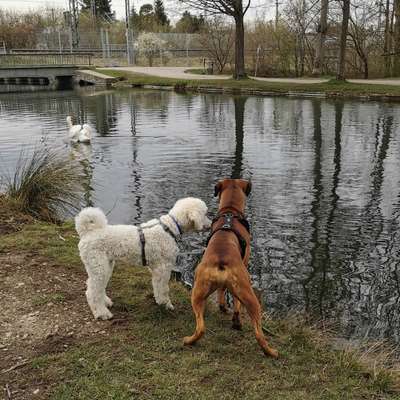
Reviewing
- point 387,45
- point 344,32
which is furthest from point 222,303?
point 387,45

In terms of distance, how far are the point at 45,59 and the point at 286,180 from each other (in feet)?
153

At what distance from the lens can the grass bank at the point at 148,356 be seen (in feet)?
10.8

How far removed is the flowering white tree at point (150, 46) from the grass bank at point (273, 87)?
72.0 ft

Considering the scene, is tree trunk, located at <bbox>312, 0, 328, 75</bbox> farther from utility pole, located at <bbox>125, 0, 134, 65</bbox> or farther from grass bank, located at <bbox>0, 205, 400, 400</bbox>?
grass bank, located at <bbox>0, 205, 400, 400</bbox>

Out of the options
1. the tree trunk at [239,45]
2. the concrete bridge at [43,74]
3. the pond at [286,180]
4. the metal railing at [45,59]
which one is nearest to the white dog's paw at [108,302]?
the pond at [286,180]

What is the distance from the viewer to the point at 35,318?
4.25 metres

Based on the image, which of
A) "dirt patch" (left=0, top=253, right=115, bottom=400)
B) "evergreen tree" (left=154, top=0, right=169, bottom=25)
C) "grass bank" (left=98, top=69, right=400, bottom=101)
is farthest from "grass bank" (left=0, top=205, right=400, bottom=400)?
"evergreen tree" (left=154, top=0, right=169, bottom=25)

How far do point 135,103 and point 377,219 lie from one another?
19139mm

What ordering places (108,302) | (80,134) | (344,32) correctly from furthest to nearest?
(344,32) → (80,134) → (108,302)

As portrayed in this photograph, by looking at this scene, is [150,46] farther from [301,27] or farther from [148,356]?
[148,356]

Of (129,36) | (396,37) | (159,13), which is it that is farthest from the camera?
(159,13)

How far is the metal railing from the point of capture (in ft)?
159

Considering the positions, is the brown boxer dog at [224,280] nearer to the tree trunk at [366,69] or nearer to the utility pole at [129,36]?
the tree trunk at [366,69]

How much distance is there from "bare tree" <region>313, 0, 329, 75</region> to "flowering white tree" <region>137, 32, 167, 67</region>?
A: 84.5 feet
